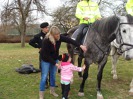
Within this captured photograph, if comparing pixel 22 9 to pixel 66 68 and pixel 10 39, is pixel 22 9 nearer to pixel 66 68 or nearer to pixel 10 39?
pixel 10 39

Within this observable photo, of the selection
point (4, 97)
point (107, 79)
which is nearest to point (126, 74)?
point (107, 79)

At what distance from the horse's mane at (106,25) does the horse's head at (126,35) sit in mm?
232

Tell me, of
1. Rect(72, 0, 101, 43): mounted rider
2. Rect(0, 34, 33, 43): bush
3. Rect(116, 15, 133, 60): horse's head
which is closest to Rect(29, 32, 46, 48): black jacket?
Rect(72, 0, 101, 43): mounted rider

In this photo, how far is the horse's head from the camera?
4531 mm

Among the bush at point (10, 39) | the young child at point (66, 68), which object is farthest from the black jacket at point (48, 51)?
the bush at point (10, 39)

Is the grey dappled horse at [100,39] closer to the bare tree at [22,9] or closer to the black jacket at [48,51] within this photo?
the black jacket at [48,51]

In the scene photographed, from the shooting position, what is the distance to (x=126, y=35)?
4555 millimetres

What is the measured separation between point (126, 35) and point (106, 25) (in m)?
0.80

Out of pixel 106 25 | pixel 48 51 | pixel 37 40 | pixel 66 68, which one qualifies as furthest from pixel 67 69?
pixel 37 40

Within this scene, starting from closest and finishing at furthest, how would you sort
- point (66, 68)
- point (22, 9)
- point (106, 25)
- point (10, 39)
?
point (66, 68) → point (106, 25) → point (22, 9) → point (10, 39)

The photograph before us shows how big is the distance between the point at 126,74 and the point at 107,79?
1.26 meters

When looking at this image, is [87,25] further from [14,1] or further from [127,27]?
[14,1]

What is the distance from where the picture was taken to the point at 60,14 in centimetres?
3189

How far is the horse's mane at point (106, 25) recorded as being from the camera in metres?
4.99
